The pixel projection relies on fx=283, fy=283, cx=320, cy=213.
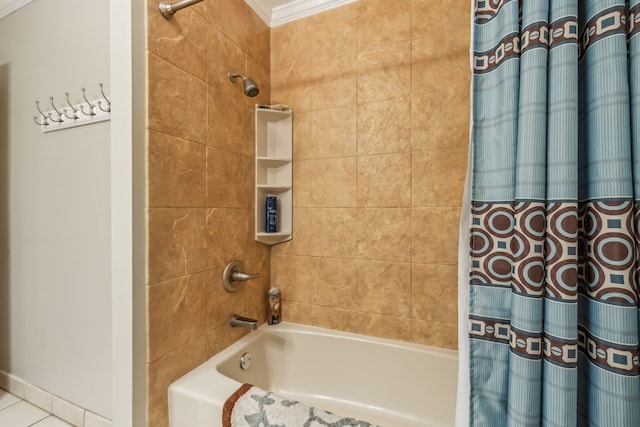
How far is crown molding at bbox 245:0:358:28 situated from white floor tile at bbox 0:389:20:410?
2.36 meters

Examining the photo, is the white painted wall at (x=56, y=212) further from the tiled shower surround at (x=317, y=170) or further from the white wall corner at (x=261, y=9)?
the white wall corner at (x=261, y=9)

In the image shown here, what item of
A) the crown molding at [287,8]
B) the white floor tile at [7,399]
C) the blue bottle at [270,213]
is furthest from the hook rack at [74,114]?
the white floor tile at [7,399]

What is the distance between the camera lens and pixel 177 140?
106cm

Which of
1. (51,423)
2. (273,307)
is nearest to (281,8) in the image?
(273,307)

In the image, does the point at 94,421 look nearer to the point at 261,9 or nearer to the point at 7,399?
the point at 7,399

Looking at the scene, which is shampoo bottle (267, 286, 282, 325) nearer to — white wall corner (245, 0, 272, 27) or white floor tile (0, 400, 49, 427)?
white floor tile (0, 400, 49, 427)

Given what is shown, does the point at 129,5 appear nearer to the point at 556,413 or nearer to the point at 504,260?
the point at 504,260

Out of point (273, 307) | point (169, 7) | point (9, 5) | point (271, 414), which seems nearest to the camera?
point (271, 414)

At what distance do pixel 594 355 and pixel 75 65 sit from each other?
1993 mm

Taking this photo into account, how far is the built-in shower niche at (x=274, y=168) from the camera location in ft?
5.04

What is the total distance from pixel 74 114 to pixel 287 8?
1211 mm

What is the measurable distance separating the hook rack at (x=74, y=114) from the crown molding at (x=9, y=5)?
546 mm

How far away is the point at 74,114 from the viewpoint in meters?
1.25

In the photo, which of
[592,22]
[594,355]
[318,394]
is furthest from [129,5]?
[318,394]
